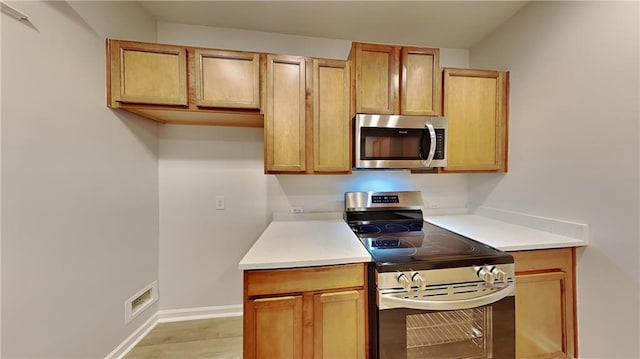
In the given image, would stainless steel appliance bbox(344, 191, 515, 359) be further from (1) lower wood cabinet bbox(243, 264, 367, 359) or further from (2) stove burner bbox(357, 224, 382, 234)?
(2) stove burner bbox(357, 224, 382, 234)

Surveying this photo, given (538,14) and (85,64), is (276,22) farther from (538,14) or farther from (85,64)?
(538,14)

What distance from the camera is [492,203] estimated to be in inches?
82.9

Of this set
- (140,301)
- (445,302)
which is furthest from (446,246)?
(140,301)

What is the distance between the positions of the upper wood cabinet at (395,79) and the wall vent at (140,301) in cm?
223

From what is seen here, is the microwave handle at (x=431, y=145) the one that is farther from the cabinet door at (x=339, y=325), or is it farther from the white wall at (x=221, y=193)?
the cabinet door at (x=339, y=325)

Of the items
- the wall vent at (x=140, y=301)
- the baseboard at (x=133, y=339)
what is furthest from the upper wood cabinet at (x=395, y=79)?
the baseboard at (x=133, y=339)

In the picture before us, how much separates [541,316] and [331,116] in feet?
6.08

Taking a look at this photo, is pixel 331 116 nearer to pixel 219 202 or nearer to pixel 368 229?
pixel 368 229

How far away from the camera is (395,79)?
5.87 feet

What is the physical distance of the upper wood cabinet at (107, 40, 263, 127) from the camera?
1.55 meters

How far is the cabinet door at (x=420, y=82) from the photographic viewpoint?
1783 millimetres

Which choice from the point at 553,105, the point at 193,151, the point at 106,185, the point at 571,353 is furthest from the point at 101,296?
the point at 553,105

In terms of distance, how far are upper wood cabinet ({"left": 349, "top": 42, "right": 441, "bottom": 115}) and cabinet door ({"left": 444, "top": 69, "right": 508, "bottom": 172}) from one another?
170mm

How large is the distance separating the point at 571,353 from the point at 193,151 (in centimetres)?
308
